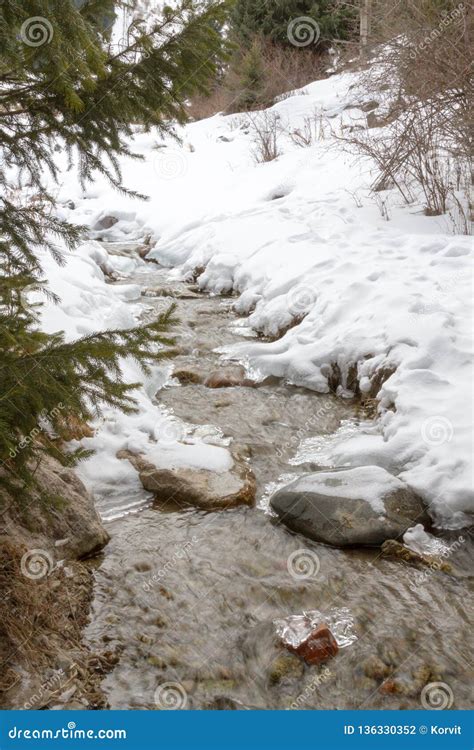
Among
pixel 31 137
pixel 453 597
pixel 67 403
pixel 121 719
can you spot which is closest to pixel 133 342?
pixel 67 403

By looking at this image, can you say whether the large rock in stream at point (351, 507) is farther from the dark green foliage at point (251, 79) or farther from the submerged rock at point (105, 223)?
the dark green foliage at point (251, 79)

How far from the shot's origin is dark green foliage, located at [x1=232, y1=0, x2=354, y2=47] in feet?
56.3

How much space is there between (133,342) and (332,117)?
14.1 m

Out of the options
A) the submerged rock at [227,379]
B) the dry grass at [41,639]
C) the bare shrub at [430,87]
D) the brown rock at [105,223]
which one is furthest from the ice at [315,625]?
the brown rock at [105,223]

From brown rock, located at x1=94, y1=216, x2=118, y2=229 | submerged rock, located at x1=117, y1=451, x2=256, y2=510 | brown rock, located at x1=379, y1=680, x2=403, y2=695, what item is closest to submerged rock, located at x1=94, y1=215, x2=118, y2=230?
brown rock, located at x1=94, y1=216, x2=118, y2=229

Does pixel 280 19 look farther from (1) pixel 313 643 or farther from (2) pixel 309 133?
(1) pixel 313 643

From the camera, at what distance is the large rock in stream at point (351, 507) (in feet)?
11.6

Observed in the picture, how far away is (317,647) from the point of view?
2.76 meters

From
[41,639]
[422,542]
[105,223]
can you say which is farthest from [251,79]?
[41,639]

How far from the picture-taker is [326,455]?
449 cm

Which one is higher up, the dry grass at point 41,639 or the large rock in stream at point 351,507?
the dry grass at point 41,639

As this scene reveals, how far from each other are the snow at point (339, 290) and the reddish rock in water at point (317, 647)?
121 centimetres

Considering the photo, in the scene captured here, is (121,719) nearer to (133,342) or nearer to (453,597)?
(133,342)

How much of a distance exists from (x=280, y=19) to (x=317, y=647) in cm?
1958
